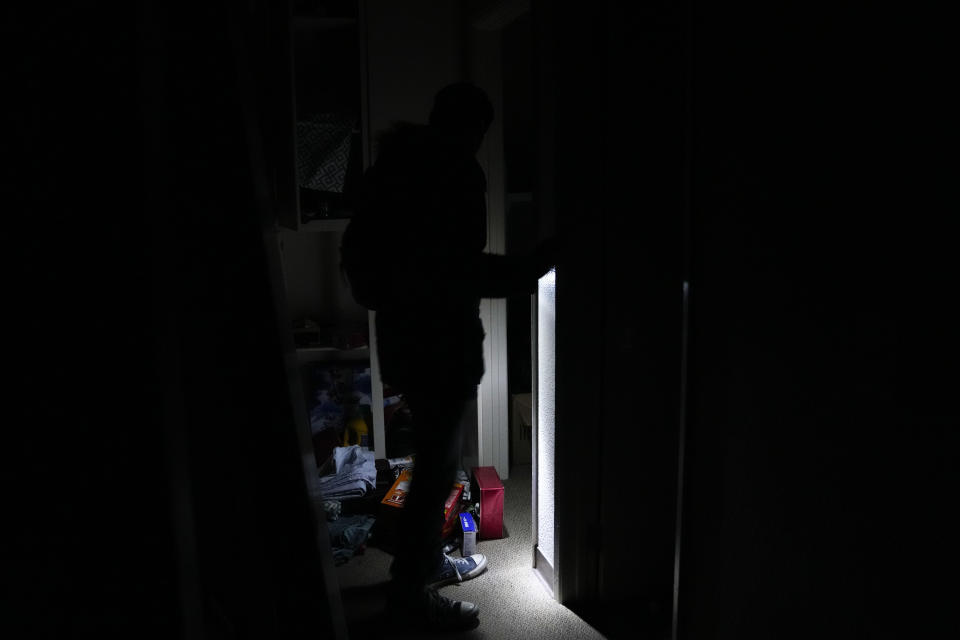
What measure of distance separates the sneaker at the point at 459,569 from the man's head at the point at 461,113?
1.33m

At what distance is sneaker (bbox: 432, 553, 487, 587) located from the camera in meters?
2.36

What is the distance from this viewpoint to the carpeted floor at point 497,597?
207 centimetres

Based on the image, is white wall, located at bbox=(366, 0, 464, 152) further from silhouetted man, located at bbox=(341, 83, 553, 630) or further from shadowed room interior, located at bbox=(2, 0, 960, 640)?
silhouetted man, located at bbox=(341, 83, 553, 630)

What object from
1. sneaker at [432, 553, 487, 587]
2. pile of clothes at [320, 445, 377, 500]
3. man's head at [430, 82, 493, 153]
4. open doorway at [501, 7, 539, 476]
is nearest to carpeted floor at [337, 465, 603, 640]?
sneaker at [432, 553, 487, 587]

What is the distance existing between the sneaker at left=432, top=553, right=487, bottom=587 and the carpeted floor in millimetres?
22

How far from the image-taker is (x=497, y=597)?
228 cm

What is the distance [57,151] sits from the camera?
65 centimetres

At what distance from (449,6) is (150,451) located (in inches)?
108

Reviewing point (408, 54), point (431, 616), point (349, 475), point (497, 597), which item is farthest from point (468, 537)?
point (408, 54)

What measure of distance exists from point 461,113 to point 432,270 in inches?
15.0

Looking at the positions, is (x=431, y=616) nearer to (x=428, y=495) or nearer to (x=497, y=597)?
(x=497, y=597)

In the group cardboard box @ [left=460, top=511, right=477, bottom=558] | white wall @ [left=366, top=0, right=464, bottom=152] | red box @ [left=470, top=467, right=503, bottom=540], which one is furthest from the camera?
white wall @ [left=366, top=0, right=464, bottom=152]

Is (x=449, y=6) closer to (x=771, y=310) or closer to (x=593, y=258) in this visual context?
(x=593, y=258)

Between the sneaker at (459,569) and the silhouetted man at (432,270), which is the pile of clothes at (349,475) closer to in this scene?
the sneaker at (459,569)
